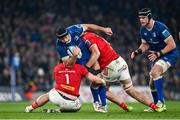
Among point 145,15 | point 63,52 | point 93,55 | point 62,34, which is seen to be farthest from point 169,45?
point 62,34

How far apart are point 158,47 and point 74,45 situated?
2.37 m

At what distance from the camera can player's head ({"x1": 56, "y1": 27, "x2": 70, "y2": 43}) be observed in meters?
14.4

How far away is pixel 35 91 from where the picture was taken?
1097 inches

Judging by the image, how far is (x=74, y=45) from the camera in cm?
1484

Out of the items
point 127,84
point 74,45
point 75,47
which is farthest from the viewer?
point 127,84

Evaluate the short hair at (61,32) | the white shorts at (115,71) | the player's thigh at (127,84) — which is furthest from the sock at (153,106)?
the short hair at (61,32)

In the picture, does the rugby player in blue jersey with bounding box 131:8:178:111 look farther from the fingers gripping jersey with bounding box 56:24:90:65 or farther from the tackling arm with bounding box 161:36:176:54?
the fingers gripping jersey with bounding box 56:24:90:65

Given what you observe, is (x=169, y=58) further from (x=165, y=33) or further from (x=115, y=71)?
(x=115, y=71)

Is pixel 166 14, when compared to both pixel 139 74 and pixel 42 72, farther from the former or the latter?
pixel 42 72

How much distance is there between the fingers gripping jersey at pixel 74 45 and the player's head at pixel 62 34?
17cm

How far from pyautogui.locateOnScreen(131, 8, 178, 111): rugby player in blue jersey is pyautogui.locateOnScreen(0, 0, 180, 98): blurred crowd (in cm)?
1122

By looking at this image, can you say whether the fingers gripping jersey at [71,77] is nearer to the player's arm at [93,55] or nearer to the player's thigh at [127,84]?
the player's arm at [93,55]

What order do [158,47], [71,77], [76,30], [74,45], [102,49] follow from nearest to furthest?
1. [71,77]
2. [74,45]
3. [76,30]
4. [102,49]
5. [158,47]

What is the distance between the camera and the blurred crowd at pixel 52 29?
93.4 feet
